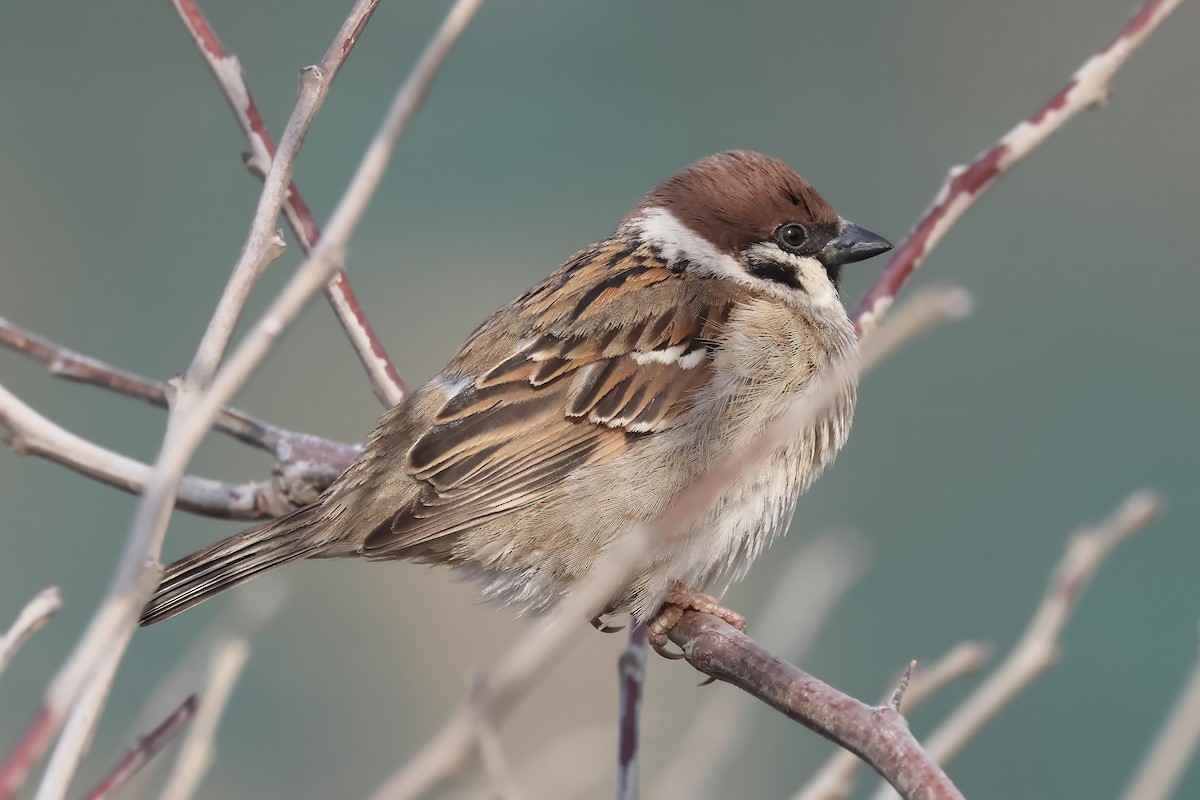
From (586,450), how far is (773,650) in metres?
0.60

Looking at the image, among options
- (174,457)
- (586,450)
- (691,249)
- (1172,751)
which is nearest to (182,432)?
(174,457)

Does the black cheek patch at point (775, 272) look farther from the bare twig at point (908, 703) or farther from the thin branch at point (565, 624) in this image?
the thin branch at point (565, 624)

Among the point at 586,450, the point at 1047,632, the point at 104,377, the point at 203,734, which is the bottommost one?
the point at 1047,632

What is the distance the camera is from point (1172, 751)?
51.2 inches

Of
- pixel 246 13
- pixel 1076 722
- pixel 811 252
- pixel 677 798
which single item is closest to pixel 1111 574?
pixel 1076 722

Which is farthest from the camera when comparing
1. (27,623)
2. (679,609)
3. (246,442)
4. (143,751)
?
(246,442)

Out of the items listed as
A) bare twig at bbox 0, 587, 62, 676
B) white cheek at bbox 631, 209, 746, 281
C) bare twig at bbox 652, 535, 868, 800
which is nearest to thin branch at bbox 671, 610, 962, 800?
bare twig at bbox 652, 535, 868, 800

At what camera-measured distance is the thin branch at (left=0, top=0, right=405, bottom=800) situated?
777 mm

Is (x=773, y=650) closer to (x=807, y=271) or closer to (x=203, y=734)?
(x=203, y=734)

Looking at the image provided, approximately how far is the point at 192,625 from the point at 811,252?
2.29 metres

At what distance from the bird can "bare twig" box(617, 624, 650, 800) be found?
18 cm

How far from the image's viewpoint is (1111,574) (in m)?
3.95

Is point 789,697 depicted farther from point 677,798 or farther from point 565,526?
point 565,526

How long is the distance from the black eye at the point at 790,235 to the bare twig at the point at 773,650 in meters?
0.65
